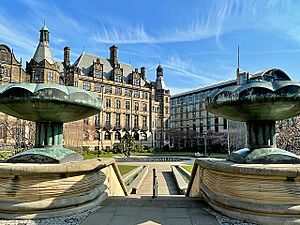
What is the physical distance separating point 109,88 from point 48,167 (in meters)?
58.7

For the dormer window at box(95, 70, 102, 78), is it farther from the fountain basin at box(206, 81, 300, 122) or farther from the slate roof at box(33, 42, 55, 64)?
the fountain basin at box(206, 81, 300, 122)

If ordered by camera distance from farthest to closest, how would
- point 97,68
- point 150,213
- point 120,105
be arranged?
point 120,105
point 97,68
point 150,213

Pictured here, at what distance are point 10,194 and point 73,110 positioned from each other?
227 cm

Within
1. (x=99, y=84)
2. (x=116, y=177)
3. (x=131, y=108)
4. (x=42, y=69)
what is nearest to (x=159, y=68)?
(x=131, y=108)

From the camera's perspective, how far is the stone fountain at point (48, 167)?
498cm

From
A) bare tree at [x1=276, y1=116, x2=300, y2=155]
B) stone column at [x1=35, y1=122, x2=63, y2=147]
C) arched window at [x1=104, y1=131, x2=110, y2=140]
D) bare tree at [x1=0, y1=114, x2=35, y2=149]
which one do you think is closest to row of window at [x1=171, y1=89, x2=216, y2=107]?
arched window at [x1=104, y1=131, x2=110, y2=140]

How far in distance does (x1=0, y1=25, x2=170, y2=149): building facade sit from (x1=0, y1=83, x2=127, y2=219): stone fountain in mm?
36129

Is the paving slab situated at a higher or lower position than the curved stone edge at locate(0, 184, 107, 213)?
lower

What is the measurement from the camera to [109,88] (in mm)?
62750

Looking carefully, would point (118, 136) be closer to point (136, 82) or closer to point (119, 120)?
point (119, 120)

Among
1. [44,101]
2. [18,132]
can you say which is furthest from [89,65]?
[44,101]

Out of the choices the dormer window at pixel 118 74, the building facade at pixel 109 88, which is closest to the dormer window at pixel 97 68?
the building facade at pixel 109 88

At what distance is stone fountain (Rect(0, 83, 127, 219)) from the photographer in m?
4.98

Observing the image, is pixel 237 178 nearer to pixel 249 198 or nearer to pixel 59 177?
pixel 249 198
